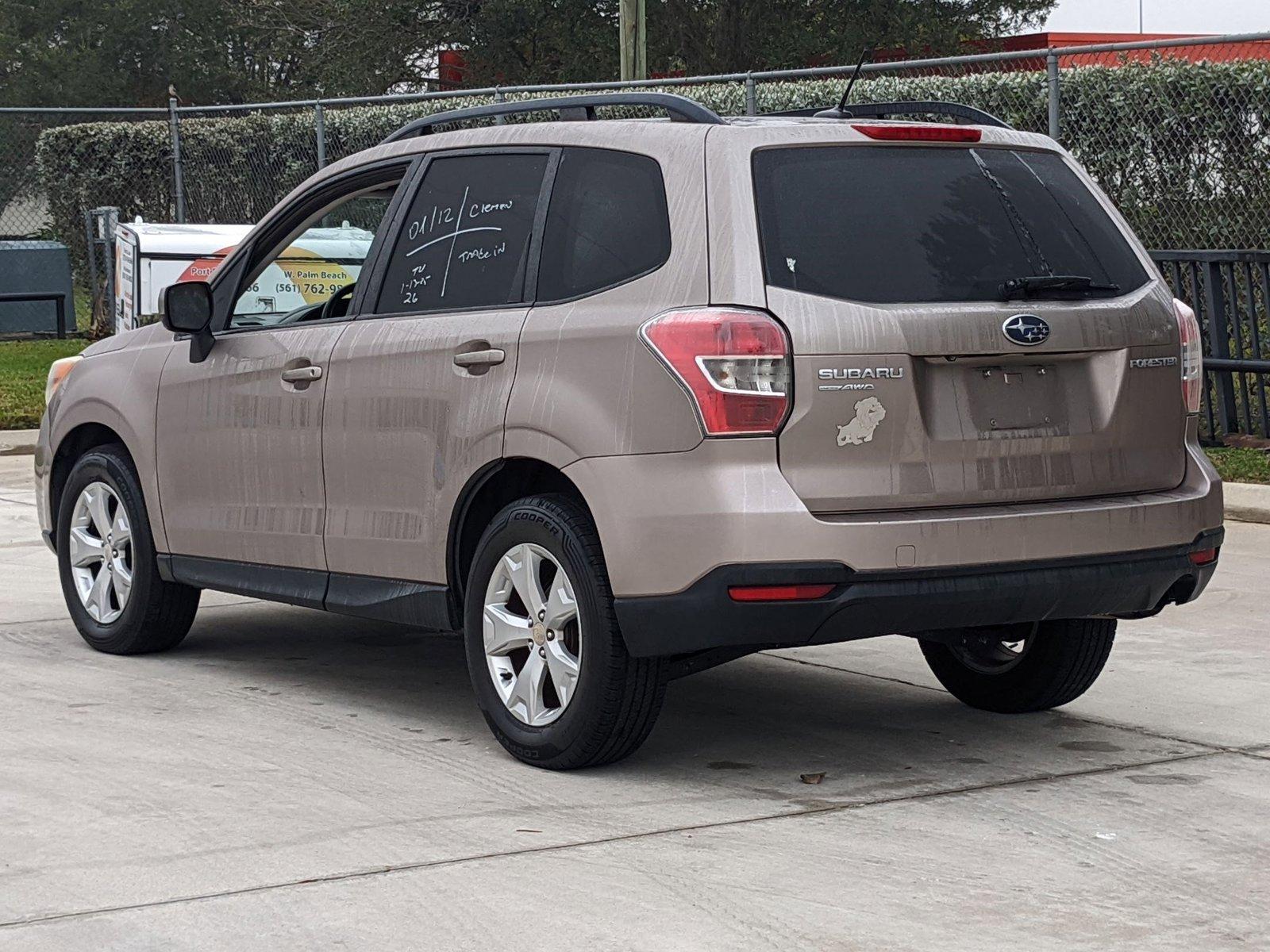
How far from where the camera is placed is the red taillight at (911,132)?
17.8ft

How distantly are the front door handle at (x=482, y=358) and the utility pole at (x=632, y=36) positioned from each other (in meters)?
25.7

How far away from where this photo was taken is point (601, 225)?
5551mm

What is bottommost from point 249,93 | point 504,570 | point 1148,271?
point 504,570

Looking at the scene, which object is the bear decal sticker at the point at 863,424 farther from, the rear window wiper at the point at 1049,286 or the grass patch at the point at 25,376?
the grass patch at the point at 25,376

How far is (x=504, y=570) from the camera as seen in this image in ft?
18.4

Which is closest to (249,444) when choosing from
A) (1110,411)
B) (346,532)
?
(346,532)

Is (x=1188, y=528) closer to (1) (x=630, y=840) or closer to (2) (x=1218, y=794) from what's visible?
(2) (x=1218, y=794)

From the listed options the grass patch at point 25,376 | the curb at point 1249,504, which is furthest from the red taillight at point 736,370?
→ the grass patch at point 25,376

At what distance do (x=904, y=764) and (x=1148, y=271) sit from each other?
1.58 m

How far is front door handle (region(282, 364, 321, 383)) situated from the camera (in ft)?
21.0

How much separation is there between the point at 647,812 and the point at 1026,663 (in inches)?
66.9


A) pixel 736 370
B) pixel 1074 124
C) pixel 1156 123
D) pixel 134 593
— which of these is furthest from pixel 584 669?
pixel 1074 124

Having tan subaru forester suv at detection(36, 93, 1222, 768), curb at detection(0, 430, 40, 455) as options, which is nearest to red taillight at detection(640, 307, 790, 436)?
tan subaru forester suv at detection(36, 93, 1222, 768)

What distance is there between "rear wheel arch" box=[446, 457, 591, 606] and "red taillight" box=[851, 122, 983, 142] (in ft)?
4.12
